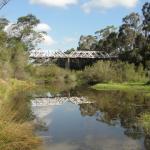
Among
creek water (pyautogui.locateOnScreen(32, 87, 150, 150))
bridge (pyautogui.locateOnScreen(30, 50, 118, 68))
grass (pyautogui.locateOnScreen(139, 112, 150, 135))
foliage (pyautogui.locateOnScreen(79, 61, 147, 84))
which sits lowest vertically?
creek water (pyautogui.locateOnScreen(32, 87, 150, 150))

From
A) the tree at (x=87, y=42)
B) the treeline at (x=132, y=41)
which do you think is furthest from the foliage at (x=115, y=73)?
the tree at (x=87, y=42)

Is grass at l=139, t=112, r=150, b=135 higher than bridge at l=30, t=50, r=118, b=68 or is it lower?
lower

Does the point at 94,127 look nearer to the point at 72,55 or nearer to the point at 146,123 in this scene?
the point at 146,123

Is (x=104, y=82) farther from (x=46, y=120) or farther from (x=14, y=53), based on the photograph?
(x=46, y=120)

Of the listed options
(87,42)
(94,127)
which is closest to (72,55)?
(87,42)

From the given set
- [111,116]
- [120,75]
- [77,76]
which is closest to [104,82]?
[120,75]

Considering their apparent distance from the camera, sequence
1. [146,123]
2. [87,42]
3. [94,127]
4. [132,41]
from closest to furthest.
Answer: [146,123] < [94,127] < [132,41] < [87,42]

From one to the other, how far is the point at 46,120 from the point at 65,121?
130 centimetres

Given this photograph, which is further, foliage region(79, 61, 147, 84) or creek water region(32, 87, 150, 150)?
foliage region(79, 61, 147, 84)

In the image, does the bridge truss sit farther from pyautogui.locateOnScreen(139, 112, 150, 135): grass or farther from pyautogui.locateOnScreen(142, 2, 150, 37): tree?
pyautogui.locateOnScreen(139, 112, 150, 135): grass

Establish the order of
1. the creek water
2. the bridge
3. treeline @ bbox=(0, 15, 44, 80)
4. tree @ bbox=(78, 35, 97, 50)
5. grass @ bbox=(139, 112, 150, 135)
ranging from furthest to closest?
1. tree @ bbox=(78, 35, 97, 50)
2. the bridge
3. treeline @ bbox=(0, 15, 44, 80)
4. grass @ bbox=(139, 112, 150, 135)
5. the creek water

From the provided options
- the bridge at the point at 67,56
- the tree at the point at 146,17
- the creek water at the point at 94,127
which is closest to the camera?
the creek water at the point at 94,127

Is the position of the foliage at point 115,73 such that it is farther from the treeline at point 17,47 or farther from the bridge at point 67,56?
the bridge at point 67,56

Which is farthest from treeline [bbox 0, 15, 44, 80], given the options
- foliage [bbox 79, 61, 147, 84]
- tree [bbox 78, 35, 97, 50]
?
tree [bbox 78, 35, 97, 50]
